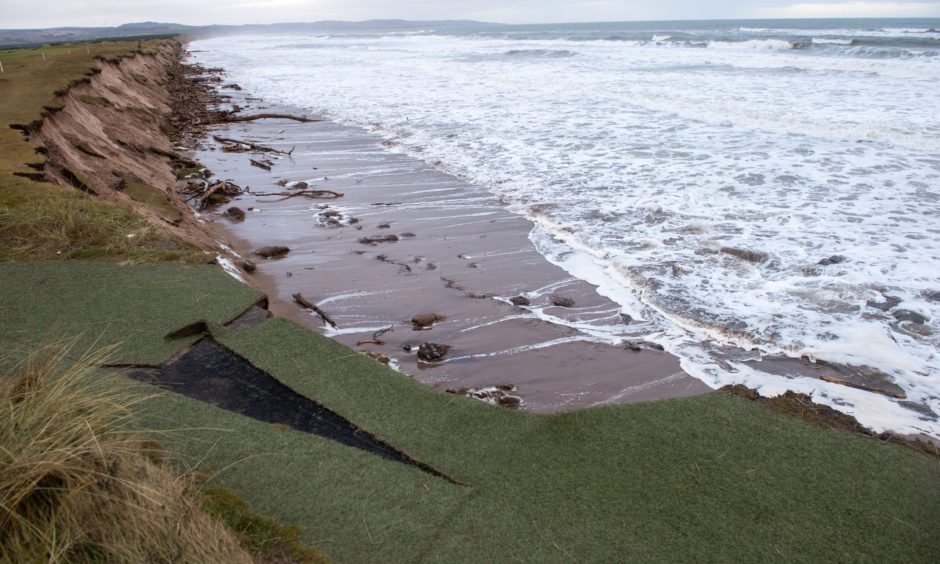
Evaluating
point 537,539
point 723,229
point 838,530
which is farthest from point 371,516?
point 723,229

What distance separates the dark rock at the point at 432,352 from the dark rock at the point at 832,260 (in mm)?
4307

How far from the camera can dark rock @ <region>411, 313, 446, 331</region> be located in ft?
18.6

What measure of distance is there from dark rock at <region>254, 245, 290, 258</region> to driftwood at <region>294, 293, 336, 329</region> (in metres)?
1.44

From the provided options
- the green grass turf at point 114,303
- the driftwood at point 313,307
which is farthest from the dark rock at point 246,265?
the green grass turf at point 114,303

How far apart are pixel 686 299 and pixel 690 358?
1080mm

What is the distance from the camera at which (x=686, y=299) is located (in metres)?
6.01

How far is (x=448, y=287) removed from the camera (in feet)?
21.3

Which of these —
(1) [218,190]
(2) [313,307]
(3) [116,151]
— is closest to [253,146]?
(3) [116,151]

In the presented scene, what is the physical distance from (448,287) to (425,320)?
843 millimetres

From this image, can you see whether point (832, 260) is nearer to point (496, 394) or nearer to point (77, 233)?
point (496, 394)

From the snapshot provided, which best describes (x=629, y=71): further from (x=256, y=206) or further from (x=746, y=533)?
(x=746, y=533)

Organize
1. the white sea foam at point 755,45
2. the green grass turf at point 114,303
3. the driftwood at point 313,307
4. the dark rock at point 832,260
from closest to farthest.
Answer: the green grass turf at point 114,303 → the driftwood at point 313,307 → the dark rock at point 832,260 → the white sea foam at point 755,45

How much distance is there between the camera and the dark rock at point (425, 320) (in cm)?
568

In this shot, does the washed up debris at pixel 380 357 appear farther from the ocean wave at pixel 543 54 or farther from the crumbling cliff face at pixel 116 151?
the ocean wave at pixel 543 54
